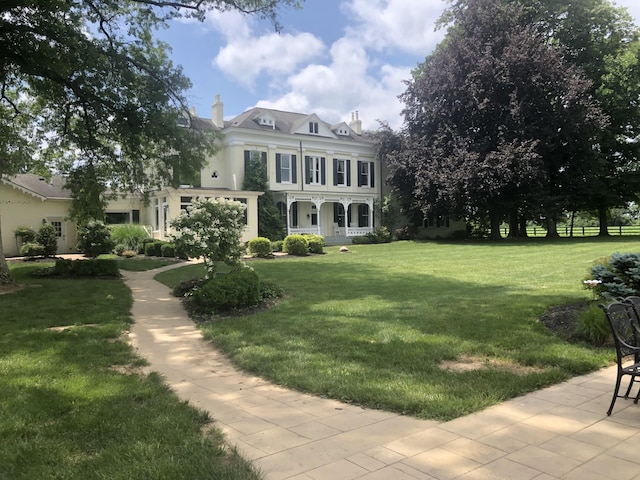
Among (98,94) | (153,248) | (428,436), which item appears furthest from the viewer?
(153,248)

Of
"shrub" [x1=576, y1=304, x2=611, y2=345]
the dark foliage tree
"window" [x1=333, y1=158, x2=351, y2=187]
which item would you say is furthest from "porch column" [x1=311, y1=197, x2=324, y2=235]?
"shrub" [x1=576, y1=304, x2=611, y2=345]

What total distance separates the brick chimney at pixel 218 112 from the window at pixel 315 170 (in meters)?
6.16

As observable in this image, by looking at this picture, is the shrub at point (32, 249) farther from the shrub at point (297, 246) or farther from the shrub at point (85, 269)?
the shrub at point (297, 246)

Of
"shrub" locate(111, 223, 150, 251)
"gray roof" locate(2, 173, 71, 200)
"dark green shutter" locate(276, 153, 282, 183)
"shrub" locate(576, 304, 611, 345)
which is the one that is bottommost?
"shrub" locate(576, 304, 611, 345)

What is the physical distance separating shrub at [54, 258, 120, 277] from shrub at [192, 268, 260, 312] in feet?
23.1

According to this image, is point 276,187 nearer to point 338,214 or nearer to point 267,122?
point 267,122

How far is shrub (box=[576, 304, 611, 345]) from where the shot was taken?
602 centimetres

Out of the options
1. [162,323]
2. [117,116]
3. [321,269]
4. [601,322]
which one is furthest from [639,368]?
[117,116]

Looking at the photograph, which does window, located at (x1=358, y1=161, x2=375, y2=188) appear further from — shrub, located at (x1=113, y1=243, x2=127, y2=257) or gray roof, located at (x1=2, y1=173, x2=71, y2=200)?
gray roof, located at (x1=2, y1=173, x2=71, y2=200)

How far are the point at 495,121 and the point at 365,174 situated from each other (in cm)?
1058

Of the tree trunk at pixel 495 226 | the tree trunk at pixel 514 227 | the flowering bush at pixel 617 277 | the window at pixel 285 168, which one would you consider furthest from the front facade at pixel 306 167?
the flowering bush at pixel 617 277

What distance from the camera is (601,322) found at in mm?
6074

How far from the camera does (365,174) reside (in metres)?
35.6

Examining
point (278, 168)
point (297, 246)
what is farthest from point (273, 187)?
point (297, 246)
